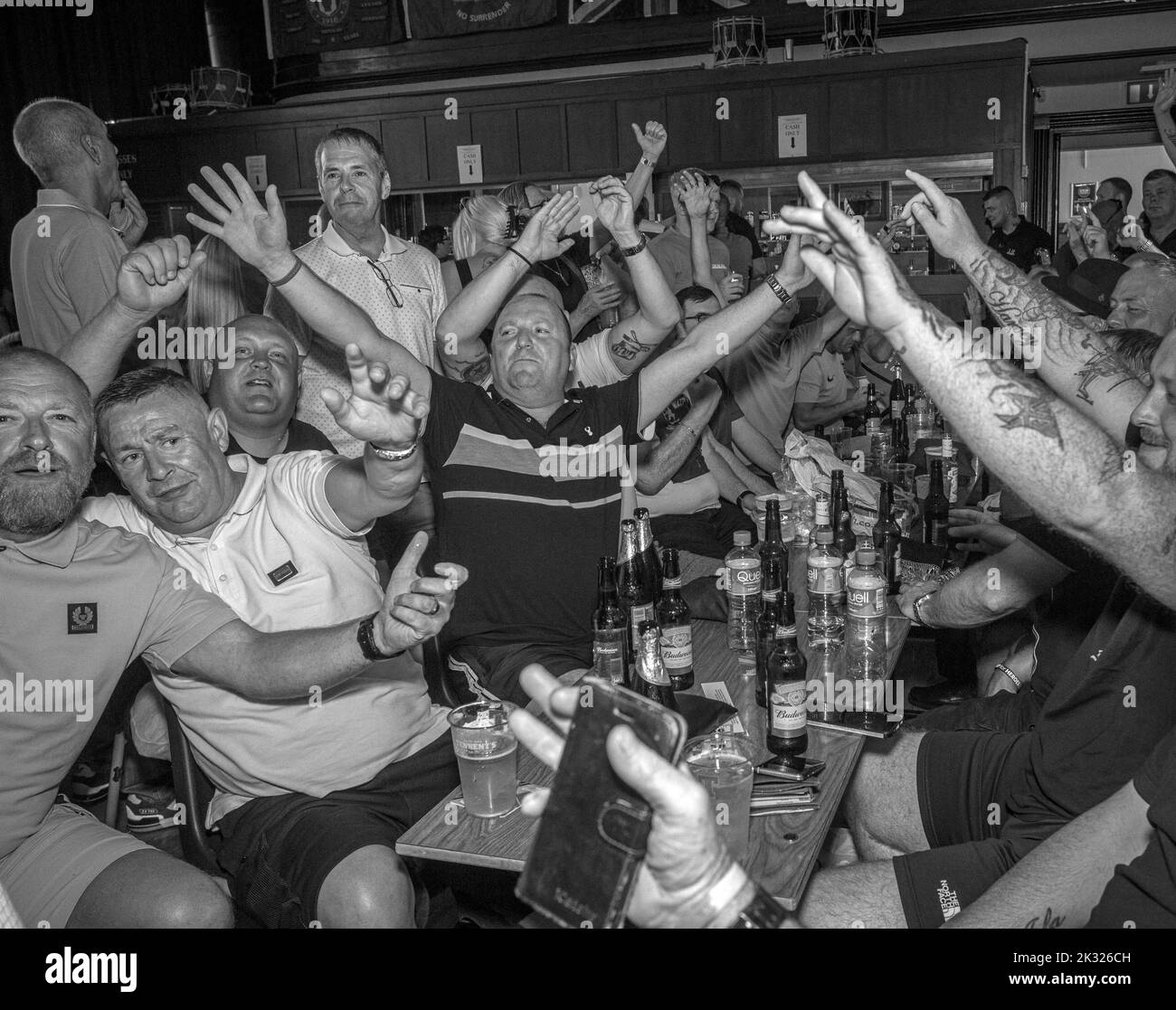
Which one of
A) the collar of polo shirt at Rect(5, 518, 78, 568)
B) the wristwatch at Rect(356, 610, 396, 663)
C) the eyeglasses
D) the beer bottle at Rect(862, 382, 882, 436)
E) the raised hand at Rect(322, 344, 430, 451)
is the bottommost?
the beer bottle at Rect(862, 382, 882, 436)

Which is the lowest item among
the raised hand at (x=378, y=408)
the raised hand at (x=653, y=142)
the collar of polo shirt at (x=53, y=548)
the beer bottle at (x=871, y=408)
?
the beer bottle at (x=871, y=408)

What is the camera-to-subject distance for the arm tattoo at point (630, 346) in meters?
3.17

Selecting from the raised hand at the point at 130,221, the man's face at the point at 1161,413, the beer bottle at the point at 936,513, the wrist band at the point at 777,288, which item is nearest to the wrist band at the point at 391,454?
the wrist band at the point at 777,288

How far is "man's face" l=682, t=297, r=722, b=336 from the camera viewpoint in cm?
398

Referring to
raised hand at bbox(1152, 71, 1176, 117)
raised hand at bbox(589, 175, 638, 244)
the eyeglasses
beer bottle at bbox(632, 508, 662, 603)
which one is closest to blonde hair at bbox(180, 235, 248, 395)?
the eyeglasses

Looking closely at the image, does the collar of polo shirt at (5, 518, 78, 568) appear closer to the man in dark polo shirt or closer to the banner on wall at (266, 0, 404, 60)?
the man in dark polo shirt

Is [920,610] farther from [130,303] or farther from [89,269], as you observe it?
[89,269]

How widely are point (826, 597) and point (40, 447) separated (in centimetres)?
171

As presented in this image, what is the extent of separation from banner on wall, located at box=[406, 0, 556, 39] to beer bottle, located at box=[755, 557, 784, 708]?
25.8ft

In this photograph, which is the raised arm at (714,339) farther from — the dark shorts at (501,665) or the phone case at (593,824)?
the phone case at (593,824)

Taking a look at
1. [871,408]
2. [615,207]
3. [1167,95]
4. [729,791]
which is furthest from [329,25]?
[729,791]

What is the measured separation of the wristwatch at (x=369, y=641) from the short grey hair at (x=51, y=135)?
95.3 inches

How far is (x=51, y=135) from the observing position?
321 centimetres

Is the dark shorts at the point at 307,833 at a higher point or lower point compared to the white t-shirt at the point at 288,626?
lower
